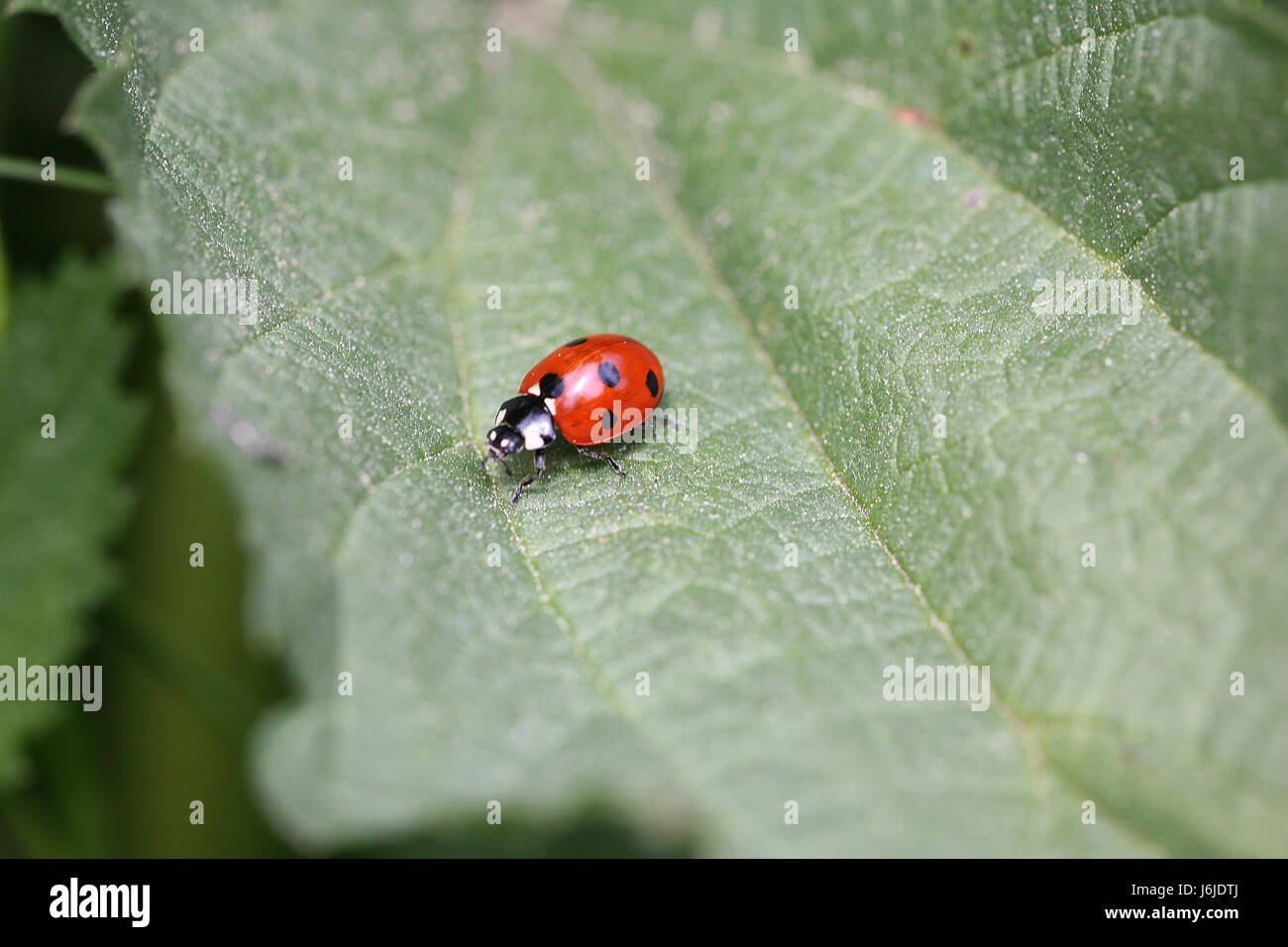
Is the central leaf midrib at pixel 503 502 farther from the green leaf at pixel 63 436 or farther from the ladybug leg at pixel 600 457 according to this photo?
the green leaf at pixel 63 436

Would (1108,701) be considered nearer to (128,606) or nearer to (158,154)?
(158,154)

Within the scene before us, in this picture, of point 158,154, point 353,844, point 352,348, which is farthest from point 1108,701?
point 158,154
